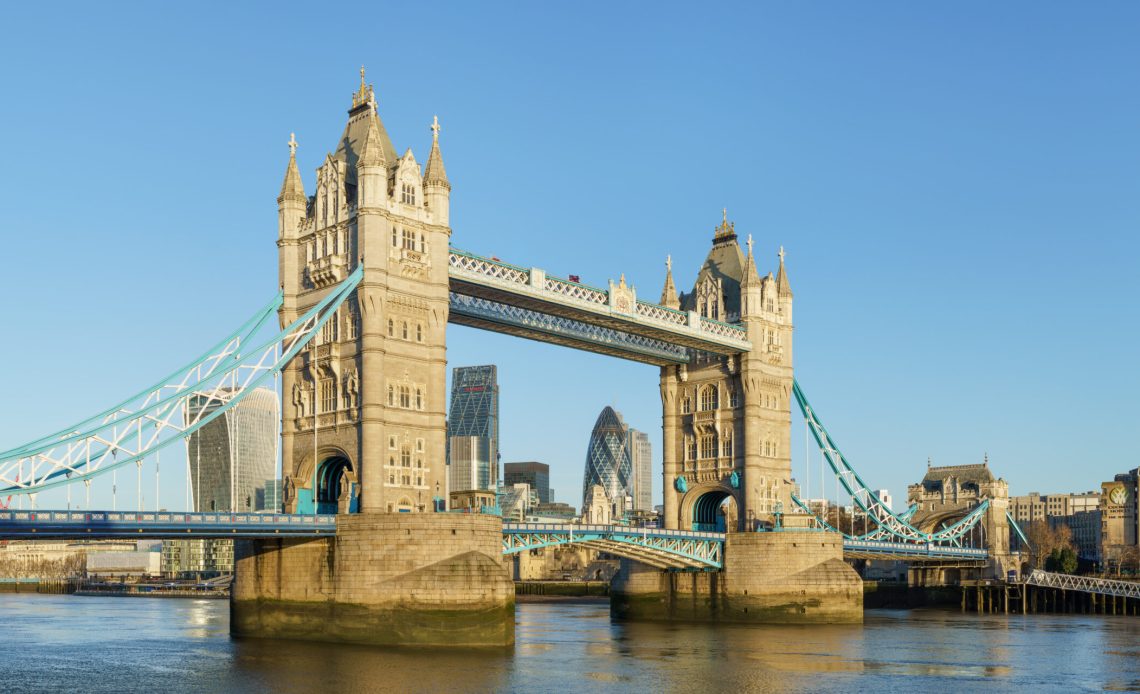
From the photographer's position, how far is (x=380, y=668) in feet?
172

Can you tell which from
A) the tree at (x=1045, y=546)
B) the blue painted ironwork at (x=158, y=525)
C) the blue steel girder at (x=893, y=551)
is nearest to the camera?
the blue painted ironwork at (x=158, y=525)

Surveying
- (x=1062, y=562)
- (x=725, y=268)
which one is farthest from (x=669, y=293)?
(x=1062, y=562)

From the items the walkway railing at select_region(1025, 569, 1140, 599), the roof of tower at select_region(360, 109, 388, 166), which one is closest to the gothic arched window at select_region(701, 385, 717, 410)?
the roof of tower at select_region(360, 109, 388, 166)

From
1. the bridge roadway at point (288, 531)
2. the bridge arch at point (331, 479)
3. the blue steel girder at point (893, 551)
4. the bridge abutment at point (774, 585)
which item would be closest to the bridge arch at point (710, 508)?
the bridge abutment at point (774, 585)

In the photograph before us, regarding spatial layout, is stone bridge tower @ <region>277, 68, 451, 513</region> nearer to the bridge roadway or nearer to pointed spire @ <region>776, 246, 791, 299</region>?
the bridge roadway

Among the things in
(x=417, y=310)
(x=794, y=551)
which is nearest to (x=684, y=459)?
(x=794, y=551)

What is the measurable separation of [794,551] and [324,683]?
4414 centimetres

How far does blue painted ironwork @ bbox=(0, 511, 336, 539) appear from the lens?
5272 cm

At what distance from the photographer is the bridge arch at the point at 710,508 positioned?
306 ft

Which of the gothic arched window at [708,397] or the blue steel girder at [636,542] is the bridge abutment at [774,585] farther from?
the gothic arched window at [708,397]

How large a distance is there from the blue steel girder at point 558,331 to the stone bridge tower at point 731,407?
3274 mm

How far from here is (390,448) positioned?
6588 centimetres

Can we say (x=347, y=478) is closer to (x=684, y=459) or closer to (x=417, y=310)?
(x=417, y=310)

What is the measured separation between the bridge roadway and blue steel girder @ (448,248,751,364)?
12419 millimetres
